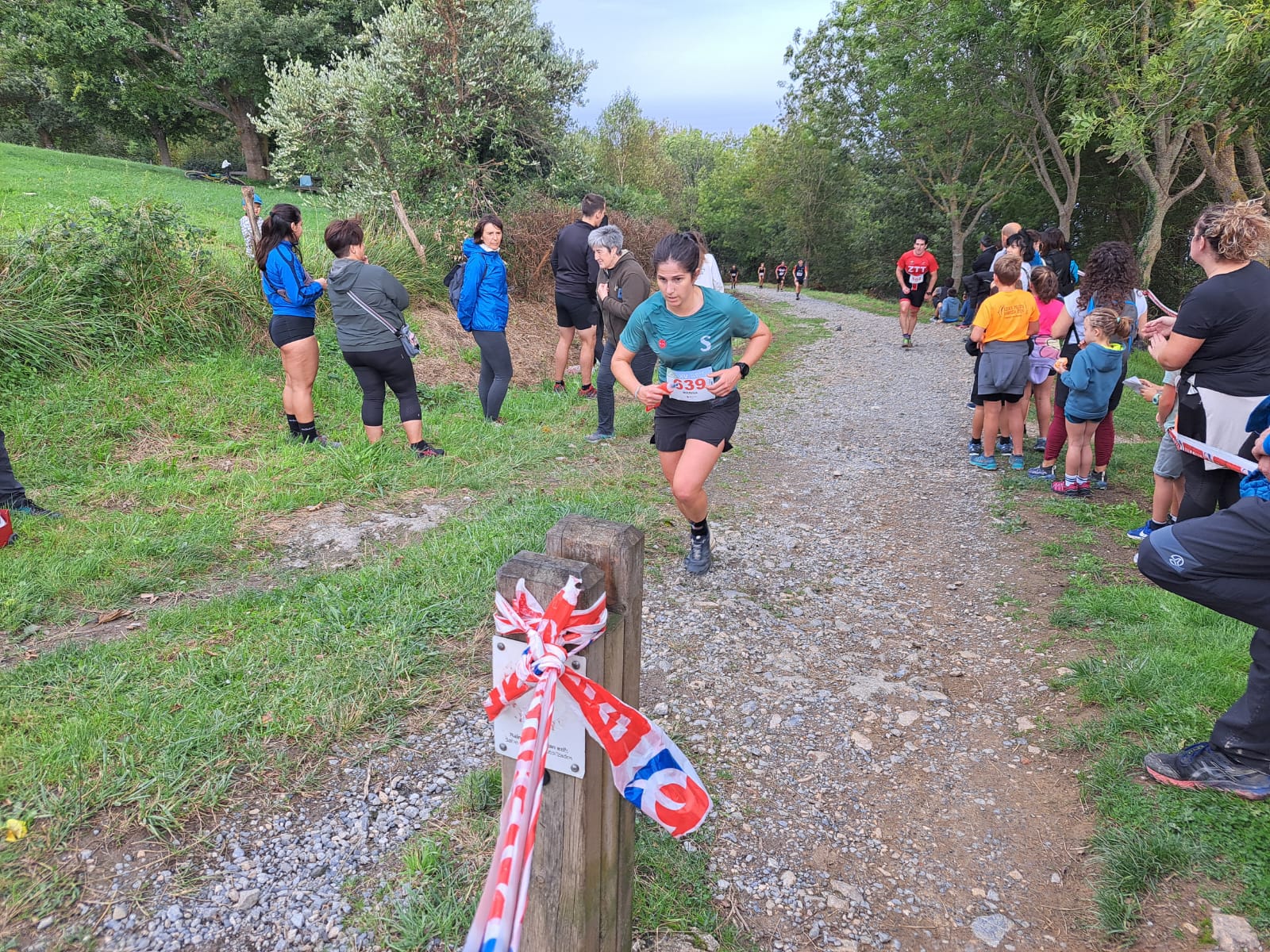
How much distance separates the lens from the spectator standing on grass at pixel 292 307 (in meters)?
6.02

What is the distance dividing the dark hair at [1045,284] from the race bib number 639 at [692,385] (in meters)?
4.10

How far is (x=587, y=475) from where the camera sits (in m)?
6.24

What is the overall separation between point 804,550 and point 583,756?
155 inches

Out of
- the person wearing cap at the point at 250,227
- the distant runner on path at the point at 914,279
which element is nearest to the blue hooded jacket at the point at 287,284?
the person wearing cap at the point at 250,227

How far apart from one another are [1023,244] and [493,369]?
5.41m

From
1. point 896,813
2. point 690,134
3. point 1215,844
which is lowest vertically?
point 896,813

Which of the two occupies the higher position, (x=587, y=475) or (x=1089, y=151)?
(x=1089, y=151)

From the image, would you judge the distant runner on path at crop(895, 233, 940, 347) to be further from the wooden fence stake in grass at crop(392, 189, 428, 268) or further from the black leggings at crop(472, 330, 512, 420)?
the black leggings at crop(472, 330, 512, 420)

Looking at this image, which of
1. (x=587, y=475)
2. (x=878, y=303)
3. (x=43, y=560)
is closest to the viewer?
(x=43, y=560)

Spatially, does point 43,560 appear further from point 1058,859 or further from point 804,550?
point 1058,859

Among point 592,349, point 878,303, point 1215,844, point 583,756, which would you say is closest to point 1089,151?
point 878,303

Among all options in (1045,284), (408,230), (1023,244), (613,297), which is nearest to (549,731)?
(613,297)

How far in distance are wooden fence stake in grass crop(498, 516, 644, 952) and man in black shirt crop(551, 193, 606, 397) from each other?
6.67 meters

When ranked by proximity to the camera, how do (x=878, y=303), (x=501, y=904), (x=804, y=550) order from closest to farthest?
(x=501, y=904) < (x=804, y=550) < (x=878, y=303)
